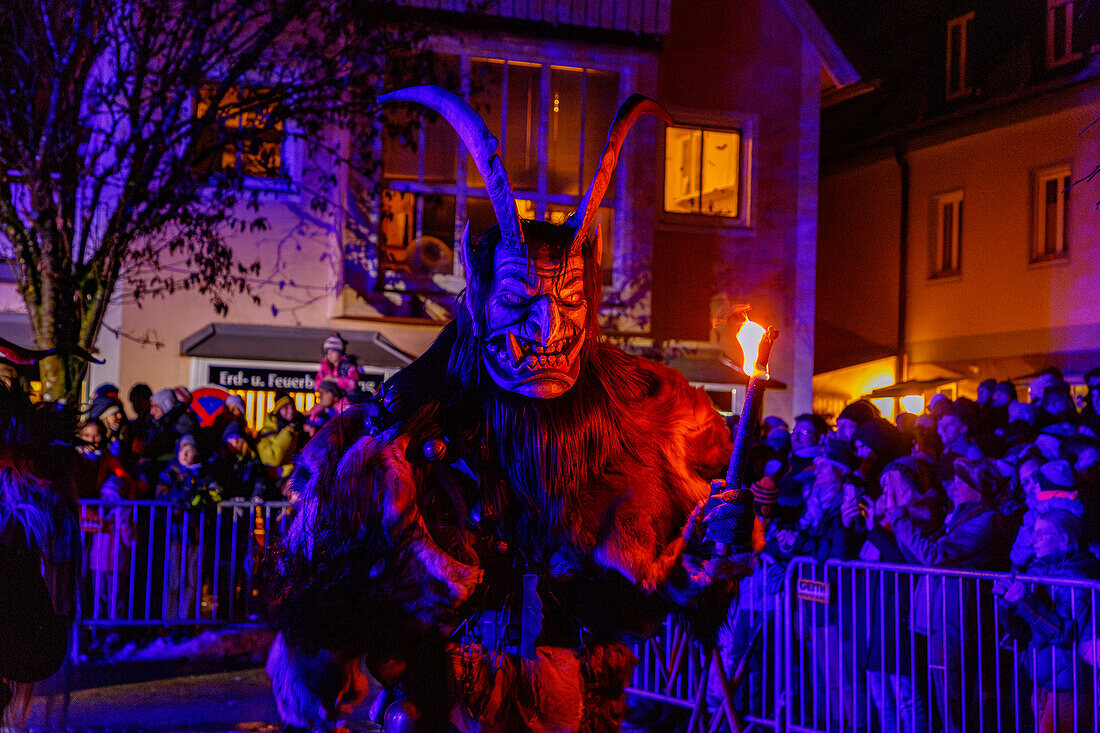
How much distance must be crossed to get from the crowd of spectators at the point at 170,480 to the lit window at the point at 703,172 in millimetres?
6160

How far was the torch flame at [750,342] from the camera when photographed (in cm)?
267

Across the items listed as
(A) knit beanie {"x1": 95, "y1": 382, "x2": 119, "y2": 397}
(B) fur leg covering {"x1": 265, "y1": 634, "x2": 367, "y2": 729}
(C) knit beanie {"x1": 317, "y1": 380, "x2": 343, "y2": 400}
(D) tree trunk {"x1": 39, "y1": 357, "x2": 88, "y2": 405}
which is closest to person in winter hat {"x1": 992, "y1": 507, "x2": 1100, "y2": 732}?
(B) fur leg covering {"x1": 265, "y1": 634, "x2": 367, "y2": 729}

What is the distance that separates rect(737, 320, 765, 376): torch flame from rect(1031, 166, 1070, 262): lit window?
472 inches

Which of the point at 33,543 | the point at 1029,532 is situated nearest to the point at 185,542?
the point at 33,543

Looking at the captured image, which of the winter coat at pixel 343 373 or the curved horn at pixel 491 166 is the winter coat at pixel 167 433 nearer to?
the winter coat at pixel 343 373

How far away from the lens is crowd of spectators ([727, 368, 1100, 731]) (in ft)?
16.5

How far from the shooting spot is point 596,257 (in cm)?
328

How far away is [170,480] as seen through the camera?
8.10 metres

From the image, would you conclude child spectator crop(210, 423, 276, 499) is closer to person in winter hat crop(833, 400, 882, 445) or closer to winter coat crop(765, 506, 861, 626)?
winter coat crop(765, 506, 861, 626)

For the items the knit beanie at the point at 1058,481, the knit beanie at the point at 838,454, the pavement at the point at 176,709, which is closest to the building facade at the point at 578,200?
the knit beanie at the point at 838,454

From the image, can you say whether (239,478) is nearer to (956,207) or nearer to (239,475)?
(239,475)

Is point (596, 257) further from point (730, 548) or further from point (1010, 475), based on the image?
point (1010, 475)

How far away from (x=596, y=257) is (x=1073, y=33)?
8387 mm

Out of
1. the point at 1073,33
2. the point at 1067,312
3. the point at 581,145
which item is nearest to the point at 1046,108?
the point at 1067,312
